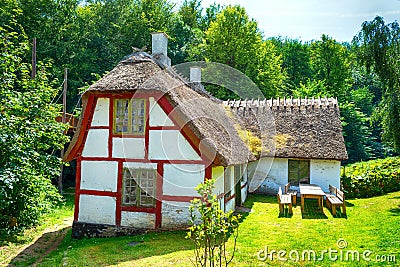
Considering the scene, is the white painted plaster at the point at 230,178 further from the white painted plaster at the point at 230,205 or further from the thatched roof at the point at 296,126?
the thatched roof at the point at 296,126

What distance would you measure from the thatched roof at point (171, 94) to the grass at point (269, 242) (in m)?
2.45

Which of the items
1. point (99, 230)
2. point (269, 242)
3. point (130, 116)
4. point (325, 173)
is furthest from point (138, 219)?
point (325, 173)

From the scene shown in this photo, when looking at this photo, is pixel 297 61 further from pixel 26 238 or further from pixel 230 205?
pixel 26 238

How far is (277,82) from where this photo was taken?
30.3 meters

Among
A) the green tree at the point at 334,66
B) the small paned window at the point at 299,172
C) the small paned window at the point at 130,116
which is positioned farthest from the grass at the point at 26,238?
the green tree at the point at 334,66

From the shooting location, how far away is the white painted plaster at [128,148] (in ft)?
37.2

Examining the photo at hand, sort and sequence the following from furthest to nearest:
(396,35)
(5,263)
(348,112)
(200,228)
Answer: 1. (348,112)
2. (396,35)
3. (5,263)
4. (200,228)

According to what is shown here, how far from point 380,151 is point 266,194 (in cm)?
2548

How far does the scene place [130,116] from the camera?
11508 mm

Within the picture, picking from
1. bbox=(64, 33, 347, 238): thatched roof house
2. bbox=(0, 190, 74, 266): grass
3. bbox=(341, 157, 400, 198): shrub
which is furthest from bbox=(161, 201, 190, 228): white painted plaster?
bbox=(341, 157, 400, 198): shrub

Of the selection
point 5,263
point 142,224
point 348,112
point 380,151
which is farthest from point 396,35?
point 380,151

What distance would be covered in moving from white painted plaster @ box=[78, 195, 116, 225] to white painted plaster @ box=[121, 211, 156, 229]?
438 mm

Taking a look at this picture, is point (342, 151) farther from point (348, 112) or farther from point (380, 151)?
point (380, 151)

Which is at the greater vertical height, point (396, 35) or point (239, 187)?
point (396, 35)
